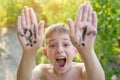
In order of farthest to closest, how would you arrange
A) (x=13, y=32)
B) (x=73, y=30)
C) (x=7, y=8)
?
(x=13, y=32), (x=7, y=8), (x=73, y=30)

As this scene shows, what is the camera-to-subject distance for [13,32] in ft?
13.4

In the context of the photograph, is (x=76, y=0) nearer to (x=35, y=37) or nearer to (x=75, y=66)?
(x=75, y=66)

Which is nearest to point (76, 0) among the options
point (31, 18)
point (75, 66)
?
point (75, 66)

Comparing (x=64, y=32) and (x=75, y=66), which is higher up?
(x=64, y=32)

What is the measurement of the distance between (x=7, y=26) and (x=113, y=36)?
2.08 m

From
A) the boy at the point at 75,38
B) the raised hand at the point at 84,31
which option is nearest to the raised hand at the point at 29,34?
the boy at the point at 75,38

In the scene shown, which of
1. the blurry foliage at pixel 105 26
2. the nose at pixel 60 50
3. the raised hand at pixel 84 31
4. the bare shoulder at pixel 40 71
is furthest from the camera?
the blurry foliage at pixel 105 26

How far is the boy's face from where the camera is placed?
141cm

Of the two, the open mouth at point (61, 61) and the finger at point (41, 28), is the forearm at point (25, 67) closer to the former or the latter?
the finger at point (41, 28)

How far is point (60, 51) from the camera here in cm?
140

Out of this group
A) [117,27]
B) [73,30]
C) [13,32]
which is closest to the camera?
[73,30]

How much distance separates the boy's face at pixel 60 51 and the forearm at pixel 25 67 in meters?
0.19

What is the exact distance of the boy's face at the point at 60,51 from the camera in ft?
4.62

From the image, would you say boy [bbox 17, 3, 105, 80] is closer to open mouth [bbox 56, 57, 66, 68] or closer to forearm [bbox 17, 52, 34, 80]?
forearm [bbox 17, 52, 34, 80]
